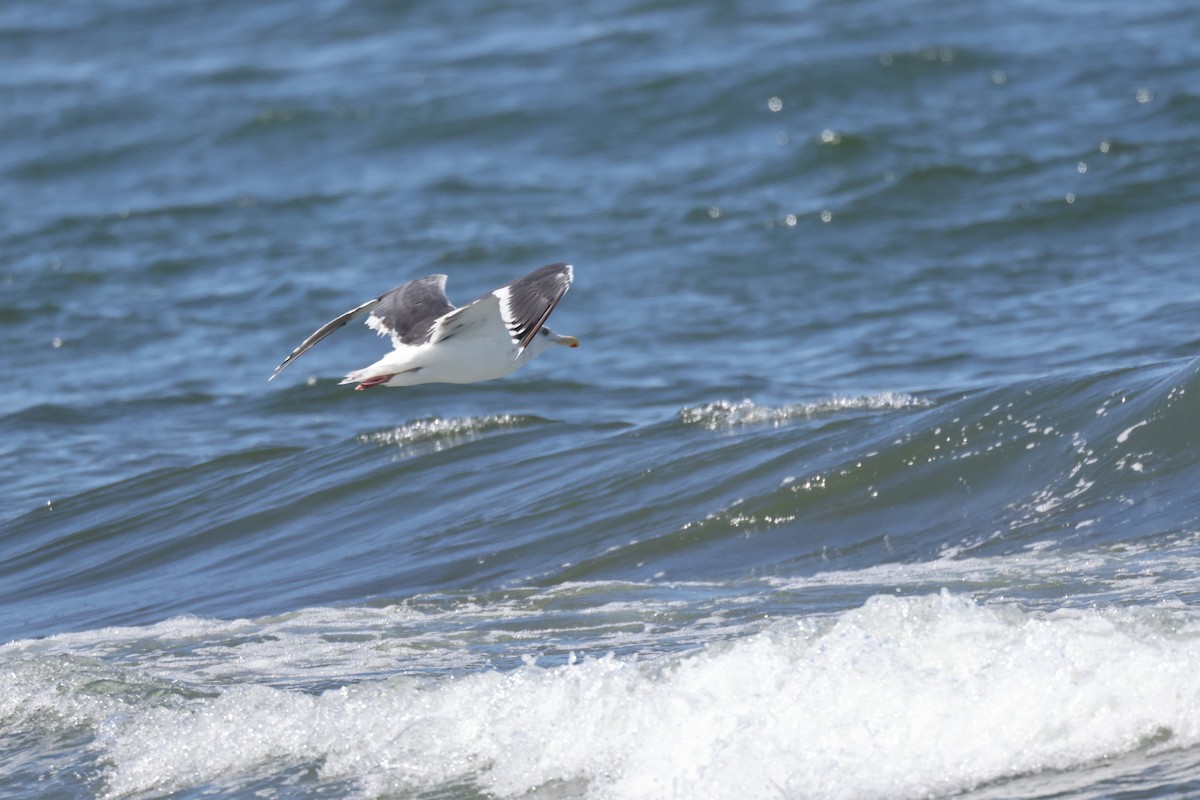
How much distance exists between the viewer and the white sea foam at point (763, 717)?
487cm

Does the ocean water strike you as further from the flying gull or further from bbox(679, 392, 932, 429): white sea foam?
the flying gull

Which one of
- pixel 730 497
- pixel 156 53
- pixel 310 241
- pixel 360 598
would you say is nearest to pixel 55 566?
pixel 360 598

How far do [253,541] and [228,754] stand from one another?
3652 mm

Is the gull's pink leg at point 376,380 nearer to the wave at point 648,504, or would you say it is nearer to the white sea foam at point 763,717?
the wave at point 648,504

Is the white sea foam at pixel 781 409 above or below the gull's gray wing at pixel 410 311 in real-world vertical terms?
below

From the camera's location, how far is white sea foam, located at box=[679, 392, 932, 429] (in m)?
9.79

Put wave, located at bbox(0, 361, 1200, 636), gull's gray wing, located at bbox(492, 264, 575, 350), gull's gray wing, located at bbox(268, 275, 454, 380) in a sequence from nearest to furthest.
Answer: gull's gray wing, located at bbox(492, 264, 575, 350) < wave, located at bbox(0, 361, 1200, 636) < gull's gray wing, located at bbox(268, 275, 454, 380)

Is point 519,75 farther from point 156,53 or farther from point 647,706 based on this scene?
point 647,706

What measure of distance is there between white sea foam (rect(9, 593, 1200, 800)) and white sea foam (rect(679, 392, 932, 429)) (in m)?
3.89

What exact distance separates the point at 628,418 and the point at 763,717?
5735 mm

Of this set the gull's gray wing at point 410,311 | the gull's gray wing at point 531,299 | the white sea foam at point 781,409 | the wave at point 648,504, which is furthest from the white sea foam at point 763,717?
the white sea foam at point 781,409

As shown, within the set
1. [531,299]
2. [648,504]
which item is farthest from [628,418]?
[531,299]

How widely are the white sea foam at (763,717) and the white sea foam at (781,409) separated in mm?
3892

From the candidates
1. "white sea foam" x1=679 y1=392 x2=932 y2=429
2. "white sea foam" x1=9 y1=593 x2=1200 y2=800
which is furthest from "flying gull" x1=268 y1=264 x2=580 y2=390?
"white sea foam" x1=9 y1=593 x2=1200 y2=800
